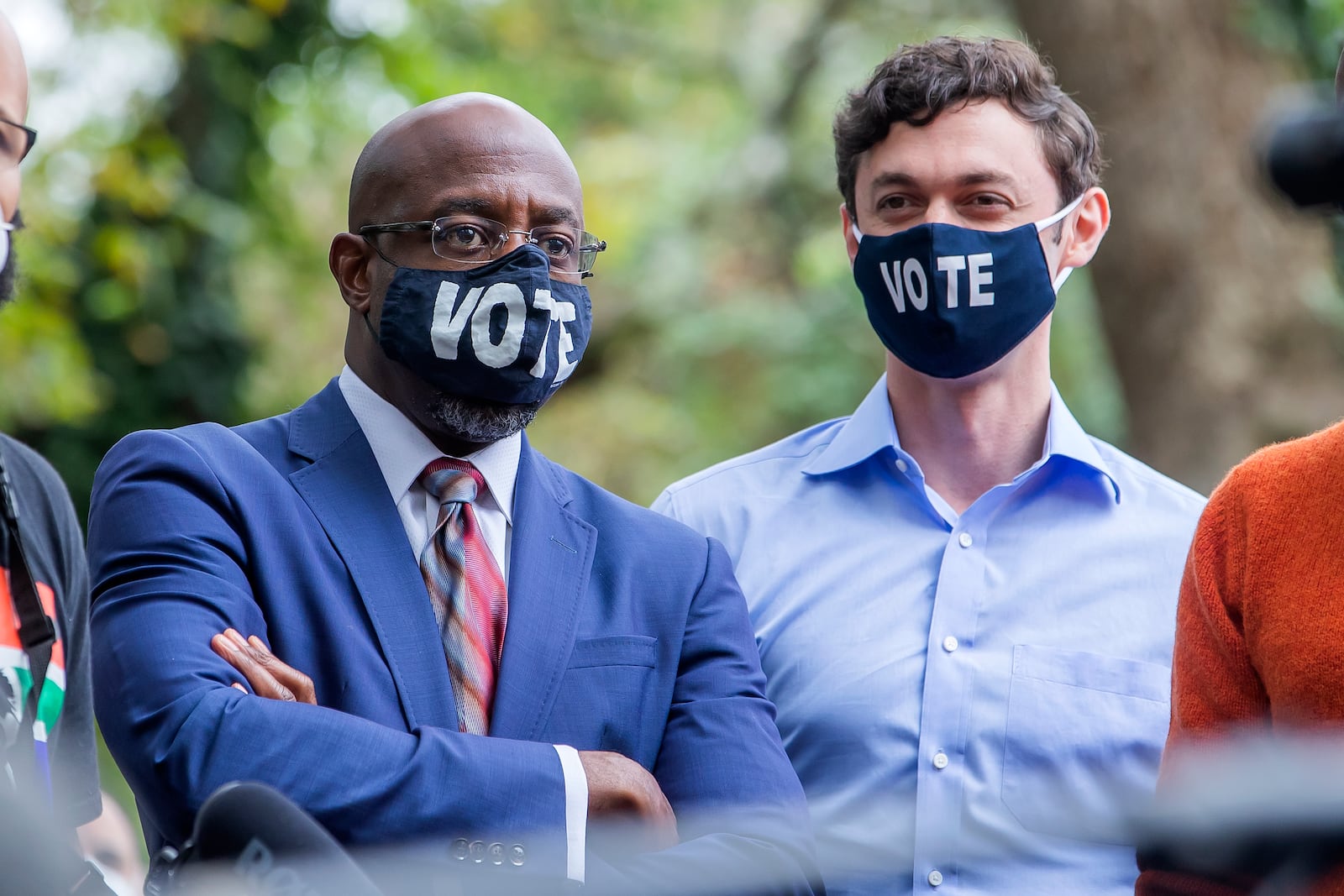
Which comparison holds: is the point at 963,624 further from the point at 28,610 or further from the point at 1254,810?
the point at 1254,810

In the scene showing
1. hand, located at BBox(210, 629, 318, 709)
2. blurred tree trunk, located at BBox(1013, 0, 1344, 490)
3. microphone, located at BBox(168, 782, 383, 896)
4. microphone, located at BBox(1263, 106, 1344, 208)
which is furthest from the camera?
blurred tree trunk, located at BBox(1013, 0, 1344, 490)

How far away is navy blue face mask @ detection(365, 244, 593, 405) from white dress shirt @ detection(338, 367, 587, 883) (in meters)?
0.12

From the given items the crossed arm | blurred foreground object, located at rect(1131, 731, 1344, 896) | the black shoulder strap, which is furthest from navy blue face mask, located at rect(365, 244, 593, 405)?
blurred foreground object, located at rect(1131, 731, 1344, 896)

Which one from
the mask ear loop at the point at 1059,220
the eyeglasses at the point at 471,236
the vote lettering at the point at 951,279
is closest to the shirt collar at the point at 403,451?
the eyeglasses at the point at 471,236

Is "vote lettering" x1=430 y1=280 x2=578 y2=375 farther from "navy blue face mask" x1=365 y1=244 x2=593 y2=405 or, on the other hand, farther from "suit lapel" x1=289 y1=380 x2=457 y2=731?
"suit lapel" x1=289 y1=380 x2=457 y2=731

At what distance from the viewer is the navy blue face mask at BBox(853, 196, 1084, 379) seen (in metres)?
3.51

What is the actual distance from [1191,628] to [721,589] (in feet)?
2.93

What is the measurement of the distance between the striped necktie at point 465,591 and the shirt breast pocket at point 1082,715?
115 cm

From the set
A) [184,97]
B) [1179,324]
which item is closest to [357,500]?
[1179,324]

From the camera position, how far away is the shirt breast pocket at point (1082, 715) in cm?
327

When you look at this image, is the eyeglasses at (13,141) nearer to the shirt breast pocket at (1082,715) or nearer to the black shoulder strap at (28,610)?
the black shoulder strap at (28,610)

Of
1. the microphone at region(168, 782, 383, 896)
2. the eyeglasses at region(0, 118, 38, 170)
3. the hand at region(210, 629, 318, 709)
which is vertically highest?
the eyeglasses at region(0, 118, 38, 170)

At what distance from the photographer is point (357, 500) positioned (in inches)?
112

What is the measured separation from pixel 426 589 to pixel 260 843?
148 centimetres
